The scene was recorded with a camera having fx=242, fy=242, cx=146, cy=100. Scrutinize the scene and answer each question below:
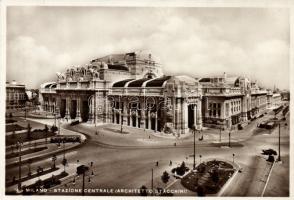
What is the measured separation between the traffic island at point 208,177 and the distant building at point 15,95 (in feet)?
17.3

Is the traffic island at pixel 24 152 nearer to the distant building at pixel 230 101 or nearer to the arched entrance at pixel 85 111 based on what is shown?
the arched entrance at pixel 85 111

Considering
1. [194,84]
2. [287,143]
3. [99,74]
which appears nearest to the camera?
[287,143]

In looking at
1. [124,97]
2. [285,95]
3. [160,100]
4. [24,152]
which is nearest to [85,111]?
[124,97]

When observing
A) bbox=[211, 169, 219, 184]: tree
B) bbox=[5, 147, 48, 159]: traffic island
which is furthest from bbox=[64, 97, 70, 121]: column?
bbox=[211, 169, 219, 184]: tree

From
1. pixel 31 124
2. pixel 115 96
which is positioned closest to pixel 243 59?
pixel 115 96

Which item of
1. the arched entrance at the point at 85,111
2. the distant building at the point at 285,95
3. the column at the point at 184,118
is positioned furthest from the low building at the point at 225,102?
the arched entrance at the point at 85,111

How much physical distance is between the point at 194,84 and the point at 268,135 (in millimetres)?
2897

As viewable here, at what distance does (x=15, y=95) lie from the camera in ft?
23.3

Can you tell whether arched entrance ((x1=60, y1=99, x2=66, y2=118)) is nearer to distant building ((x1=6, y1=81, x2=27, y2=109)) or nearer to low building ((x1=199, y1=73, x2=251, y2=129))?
distant building ((x1=6, y1=81, x2=27, y2=109))

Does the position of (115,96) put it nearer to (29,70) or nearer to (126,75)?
(126,75)

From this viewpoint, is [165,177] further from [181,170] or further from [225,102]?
[225,102]

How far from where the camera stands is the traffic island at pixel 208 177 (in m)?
6.11

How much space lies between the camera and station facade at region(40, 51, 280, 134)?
833cm

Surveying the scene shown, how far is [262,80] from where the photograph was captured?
709 centimetres
